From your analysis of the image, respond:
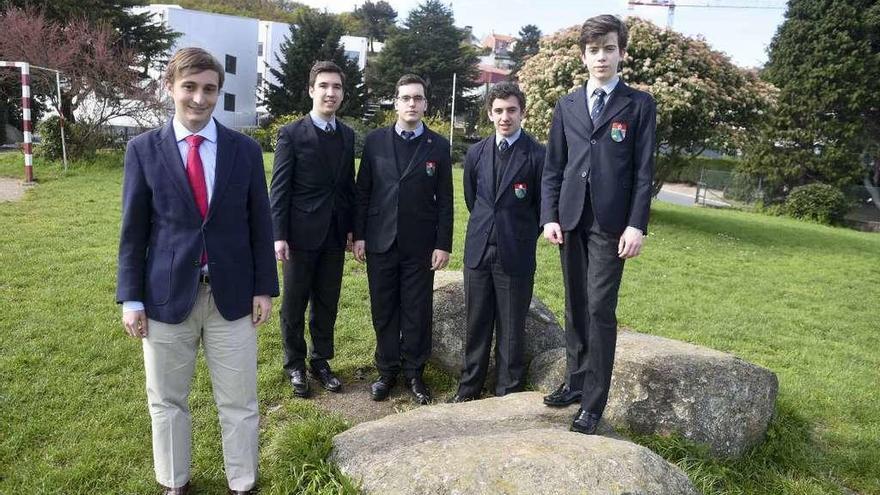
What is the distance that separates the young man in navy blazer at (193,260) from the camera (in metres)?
2.71

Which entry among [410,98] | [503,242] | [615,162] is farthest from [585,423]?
[410,98]

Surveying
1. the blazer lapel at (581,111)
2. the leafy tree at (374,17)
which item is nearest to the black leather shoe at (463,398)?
the blazer lapel at (581,111)

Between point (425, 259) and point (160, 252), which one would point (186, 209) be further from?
point (425, 259)

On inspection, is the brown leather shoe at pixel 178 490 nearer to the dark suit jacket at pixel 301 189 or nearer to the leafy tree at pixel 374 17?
the dark suit jacket at pixel 301 189

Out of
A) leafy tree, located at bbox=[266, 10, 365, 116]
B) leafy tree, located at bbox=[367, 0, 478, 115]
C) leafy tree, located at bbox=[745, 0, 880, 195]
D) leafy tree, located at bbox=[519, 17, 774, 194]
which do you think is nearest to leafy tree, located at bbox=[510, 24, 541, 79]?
leafy tree, located at bbox=[367, 0, 478, 115]

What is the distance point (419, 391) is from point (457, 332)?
0.60 m

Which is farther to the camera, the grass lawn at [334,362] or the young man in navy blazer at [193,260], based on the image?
the grass lawn at [334,362]

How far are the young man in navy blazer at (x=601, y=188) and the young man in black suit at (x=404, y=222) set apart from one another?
94 centimetres

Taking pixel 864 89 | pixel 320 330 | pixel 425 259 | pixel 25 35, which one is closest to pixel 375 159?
pixel 425 259

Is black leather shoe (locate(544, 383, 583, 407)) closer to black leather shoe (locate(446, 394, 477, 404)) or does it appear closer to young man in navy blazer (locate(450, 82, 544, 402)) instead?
young man in navy blazer (locate(450, 82, 544, 402))

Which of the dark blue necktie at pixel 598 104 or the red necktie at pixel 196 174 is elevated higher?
the dark blue necktie at pixel 598 104

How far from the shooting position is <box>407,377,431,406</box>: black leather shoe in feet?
14.0

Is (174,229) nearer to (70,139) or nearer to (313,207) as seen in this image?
(313,207)

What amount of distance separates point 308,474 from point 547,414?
1321mm
